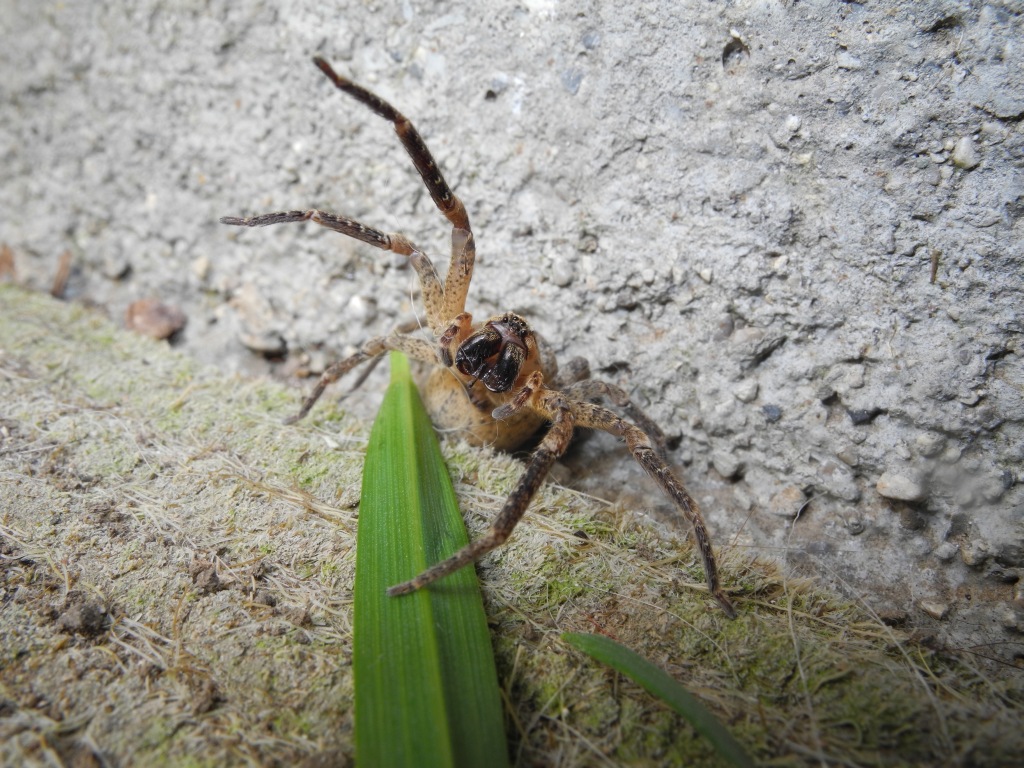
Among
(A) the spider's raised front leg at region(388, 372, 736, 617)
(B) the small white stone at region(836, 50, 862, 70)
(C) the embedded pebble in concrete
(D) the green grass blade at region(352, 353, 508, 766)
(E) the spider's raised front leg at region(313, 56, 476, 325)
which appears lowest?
(D) the green grass blade at region(352, 353, 508, 766)

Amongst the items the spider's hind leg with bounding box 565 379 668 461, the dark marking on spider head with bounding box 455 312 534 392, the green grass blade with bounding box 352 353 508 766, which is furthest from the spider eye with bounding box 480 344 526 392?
the green grass blade with bounding box 352 353 508 766

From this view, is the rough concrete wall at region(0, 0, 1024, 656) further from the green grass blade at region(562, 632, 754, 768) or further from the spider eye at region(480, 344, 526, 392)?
the green grass blade at region(562, 632, 754, 768)

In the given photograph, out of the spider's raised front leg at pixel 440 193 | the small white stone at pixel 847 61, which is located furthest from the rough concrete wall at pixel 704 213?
the spider's raised front leg at pixel 440 193

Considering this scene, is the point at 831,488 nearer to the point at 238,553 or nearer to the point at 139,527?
Result: the point at 238,553

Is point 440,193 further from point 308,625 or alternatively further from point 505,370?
point 308,625

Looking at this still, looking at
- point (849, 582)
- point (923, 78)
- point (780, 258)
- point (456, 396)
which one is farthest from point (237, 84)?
point (849, 582)

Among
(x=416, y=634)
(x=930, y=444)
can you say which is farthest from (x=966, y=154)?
(x=416, y=634)
